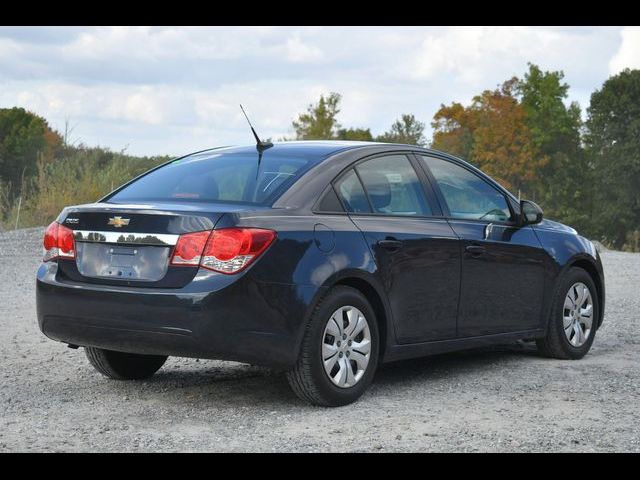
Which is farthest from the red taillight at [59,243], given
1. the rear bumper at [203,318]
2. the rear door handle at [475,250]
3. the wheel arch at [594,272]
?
the wheel arch at [594,272]

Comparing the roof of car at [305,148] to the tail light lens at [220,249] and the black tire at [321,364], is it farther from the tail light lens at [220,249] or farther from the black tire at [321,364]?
the tail light lens at [220,249]

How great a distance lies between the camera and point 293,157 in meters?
7.38

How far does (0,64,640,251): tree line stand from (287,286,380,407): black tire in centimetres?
5043

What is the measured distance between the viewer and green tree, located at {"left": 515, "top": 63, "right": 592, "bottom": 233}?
6969 cm

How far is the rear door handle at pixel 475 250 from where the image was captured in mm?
7984

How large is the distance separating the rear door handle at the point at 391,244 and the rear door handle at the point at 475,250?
0.79 metres

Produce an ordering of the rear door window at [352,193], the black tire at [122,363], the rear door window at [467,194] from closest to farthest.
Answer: the rear door window at [352,193] → the black tire at [122,363] → the rear door window at [467,194]

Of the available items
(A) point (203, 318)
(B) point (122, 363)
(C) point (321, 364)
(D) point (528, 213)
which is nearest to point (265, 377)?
(B) point (122, 363)

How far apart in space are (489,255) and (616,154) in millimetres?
59432

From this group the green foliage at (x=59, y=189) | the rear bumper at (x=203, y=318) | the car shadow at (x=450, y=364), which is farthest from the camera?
the green foliage at (x=59, y=189)

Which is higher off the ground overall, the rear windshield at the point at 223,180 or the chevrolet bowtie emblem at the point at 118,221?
the rear windshield at the point at 223,180

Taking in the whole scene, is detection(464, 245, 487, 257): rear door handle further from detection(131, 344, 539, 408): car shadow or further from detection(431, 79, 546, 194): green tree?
detection(431, 79, 546, 194): green tree

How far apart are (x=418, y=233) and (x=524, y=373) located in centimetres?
160
